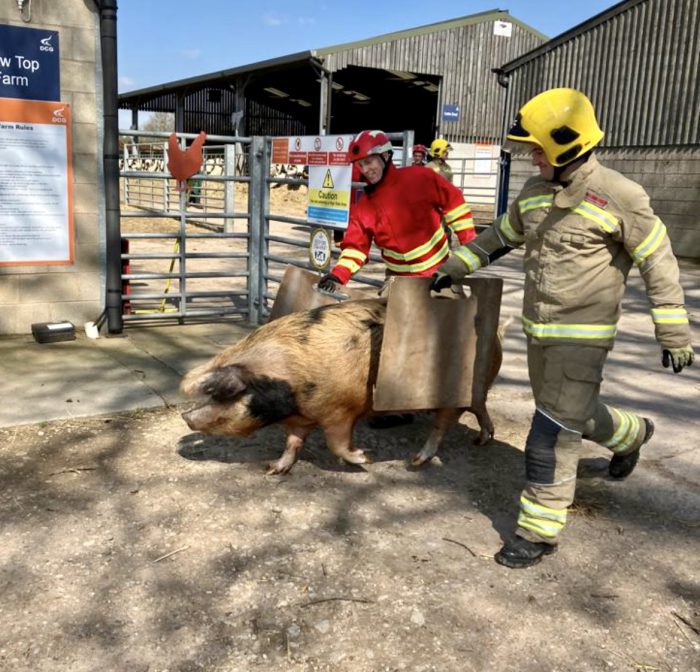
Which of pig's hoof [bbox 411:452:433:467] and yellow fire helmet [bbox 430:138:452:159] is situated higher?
yellow fire helmet [bbox 430:138:452:159]

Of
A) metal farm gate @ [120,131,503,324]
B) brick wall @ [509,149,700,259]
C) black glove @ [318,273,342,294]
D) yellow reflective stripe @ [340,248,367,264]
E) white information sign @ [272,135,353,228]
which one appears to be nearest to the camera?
black glove @ [318,273,342,294]

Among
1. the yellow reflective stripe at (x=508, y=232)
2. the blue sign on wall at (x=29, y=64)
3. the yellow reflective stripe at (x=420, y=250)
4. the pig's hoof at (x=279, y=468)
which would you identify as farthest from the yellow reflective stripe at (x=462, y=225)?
the blue sign on wall at (x=29, y=64)

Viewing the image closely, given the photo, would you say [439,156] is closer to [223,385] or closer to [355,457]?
[355,457]

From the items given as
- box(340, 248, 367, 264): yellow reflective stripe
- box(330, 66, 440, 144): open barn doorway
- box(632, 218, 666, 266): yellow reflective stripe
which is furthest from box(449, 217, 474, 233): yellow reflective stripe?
box(330, 66, 440, 144): open barn doorway

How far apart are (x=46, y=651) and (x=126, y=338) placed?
173 inches

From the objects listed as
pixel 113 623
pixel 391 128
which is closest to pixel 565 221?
pixel 113 623

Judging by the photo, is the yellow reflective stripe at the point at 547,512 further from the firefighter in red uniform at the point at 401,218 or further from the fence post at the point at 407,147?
the fence post at the point at 407,147

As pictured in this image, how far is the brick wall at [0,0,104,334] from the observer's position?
6227 mm

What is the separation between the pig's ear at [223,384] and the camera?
3.41 m

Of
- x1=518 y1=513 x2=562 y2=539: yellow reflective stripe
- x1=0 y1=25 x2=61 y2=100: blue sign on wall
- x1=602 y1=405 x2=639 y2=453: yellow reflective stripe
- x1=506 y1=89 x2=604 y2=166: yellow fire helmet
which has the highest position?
x1=0 y1=25 x2=61 y2=100: blue sign on wall

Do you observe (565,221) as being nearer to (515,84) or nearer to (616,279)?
(616,279)

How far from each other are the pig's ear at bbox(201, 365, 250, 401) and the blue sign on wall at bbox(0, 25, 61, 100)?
A: 3927 millimetres

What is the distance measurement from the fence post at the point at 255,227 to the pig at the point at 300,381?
339 centimetres

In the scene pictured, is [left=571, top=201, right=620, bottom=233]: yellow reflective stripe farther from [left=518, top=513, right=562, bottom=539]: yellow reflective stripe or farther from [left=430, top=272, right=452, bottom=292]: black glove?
[left=518, top=513, right=562, bottom=539]: yellow reflective stripe
